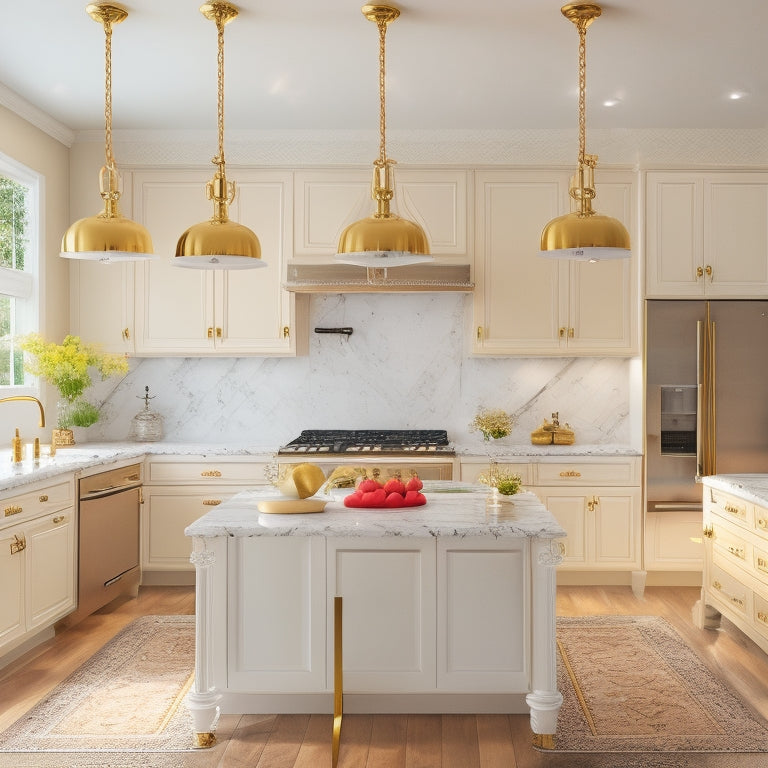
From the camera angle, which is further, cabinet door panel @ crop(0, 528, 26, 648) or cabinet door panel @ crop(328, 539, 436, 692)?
cabinet door panel @ crop(0, 528, 26, 648)

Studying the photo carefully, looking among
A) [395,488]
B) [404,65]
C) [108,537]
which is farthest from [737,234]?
[108,537]

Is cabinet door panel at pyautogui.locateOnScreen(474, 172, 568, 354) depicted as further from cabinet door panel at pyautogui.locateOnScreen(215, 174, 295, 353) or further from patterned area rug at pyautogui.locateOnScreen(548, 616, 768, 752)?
patterned area rug at pyautogui.locateOnScreen(548, 616, 768, 752)

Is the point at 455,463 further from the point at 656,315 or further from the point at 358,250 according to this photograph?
the point at 358,250

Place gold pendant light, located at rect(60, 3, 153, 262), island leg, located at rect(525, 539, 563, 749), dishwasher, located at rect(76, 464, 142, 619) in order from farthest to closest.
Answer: dishwasher, located at rect(76, 464, 142, 619) → gold pendant light, located at rect(60, 3, 153, 262) → island leg, located at rect(525, 539, 563, 749)

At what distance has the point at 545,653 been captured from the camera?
2.97m

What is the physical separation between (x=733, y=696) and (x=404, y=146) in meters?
3.73

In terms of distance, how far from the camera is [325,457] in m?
5.03

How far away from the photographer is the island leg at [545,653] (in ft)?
9.71

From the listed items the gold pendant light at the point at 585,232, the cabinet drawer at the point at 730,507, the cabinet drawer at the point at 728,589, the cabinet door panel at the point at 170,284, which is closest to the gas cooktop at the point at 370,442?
the cabinet door panel at the point at 170,284

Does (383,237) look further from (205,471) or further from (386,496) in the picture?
(205,471)

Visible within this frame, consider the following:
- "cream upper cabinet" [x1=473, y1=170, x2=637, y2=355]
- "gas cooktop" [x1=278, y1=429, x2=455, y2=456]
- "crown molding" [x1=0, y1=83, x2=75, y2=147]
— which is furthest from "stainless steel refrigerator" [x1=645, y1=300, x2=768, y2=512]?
"crown molding" [x1=0, y1=83, x2=75, y2=147]

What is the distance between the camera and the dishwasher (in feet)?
14.5

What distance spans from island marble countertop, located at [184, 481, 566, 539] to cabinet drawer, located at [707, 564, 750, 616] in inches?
50.0

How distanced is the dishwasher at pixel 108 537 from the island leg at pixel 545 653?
259 cm
